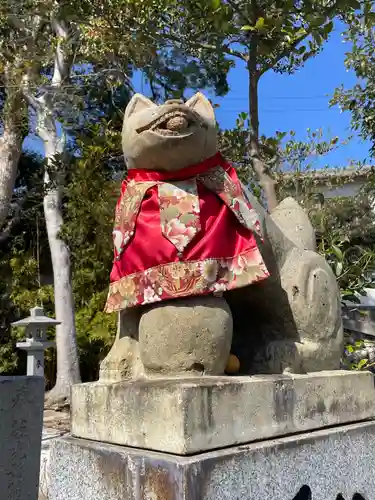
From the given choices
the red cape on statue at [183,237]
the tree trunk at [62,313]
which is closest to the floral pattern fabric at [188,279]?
the red cape on statue at [183,237]

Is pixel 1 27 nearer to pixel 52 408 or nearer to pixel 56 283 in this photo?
pixel 56 283

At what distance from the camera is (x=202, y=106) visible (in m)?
2.09

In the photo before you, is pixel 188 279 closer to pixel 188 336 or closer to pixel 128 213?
pixel 188 336

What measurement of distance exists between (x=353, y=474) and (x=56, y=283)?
18.9ft

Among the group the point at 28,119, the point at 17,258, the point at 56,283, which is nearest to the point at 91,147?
the point at 28,119

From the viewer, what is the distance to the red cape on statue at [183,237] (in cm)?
183

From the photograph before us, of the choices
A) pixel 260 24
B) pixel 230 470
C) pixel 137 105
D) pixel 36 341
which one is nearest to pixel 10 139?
pixel 36 341

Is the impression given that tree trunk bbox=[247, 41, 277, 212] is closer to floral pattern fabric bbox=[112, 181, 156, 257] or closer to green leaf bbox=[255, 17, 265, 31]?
green leaf bbox=[255, 17, 265, 31]

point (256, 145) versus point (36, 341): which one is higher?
point (256, 145)

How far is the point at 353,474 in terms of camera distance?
78.7 inches

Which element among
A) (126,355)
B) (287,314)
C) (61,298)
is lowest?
(126,355)

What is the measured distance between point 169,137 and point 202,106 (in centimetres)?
28

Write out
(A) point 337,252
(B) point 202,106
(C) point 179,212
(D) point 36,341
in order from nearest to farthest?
(C) point 179,212 < (B) point 202,106 < (A) point 337,252 < (D) point 36,341

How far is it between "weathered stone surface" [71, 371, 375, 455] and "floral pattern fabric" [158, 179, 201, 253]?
486 mm
